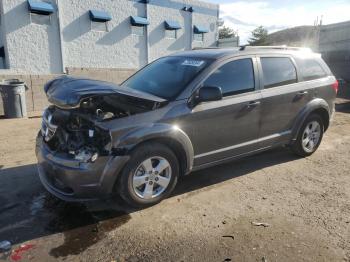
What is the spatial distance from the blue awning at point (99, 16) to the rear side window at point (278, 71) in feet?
38.8

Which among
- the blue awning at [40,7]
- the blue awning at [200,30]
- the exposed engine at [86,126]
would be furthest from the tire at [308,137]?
the blue awning at [200,30]

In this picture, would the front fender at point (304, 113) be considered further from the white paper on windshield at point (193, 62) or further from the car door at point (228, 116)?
the white paper on windshield at point (193, 62)

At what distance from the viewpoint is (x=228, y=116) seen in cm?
423

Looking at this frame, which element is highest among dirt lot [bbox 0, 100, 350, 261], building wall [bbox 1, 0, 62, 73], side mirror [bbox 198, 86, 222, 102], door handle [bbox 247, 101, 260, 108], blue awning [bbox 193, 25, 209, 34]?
blue awning [bbox 193, 25, 209, 34]

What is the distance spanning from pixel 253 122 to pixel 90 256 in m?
2.76

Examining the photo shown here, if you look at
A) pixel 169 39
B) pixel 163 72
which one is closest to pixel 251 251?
pixel 163 72

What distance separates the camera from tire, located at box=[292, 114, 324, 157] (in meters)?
5.35

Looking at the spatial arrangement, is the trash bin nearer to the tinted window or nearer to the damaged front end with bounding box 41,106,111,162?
the damaged front end with bounding box 41,106,111,162

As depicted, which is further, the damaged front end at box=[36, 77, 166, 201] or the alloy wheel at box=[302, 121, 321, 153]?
the alloy wheel at box=[302, 121, 321, 153]

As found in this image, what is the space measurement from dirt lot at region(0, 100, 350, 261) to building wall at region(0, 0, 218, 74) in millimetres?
9915

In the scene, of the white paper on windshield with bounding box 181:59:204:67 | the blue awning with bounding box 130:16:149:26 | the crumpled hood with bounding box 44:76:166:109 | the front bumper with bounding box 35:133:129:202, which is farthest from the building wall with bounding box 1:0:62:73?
the front bumper with bounding box 35:133:129:202

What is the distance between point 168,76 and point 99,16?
1192 cm

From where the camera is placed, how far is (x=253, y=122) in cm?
454

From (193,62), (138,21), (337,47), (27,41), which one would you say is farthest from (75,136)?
(337,47)
